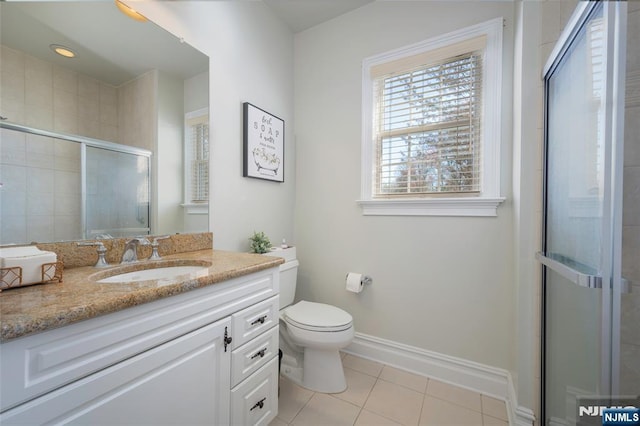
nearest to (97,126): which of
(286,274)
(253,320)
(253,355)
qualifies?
(253,320)

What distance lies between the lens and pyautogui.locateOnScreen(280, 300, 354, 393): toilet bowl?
1.56 meters

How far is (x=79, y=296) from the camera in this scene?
71cm

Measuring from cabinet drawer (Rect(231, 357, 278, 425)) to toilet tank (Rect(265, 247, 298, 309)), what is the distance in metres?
0.58

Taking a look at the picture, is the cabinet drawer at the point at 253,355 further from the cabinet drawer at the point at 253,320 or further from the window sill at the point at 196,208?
the window sill at the point at 196,208

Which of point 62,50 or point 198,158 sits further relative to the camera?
point 198,158

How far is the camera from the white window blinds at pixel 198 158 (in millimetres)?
1540

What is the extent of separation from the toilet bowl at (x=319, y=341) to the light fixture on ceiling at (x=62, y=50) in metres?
1.69

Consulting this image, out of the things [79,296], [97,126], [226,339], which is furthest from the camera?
[97,126]

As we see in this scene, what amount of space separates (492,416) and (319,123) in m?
2.30

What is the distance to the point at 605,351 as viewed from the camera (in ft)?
2.47

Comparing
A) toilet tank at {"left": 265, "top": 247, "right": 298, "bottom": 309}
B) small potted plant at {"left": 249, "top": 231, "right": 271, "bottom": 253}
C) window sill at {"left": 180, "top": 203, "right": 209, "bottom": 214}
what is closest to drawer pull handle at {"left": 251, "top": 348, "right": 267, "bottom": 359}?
toilet tank at {"left": 265, "top": 247, "right": 298, "bottom": 309}

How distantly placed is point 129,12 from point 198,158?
0.74 meters

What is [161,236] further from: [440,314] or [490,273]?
[490,273]

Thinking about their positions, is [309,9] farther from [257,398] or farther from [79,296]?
[257,398]
